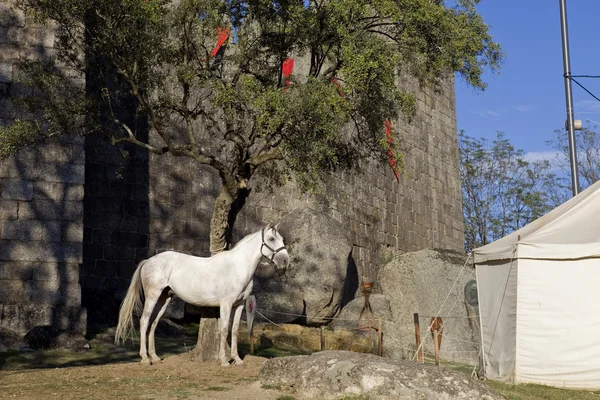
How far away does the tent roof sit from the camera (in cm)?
1345

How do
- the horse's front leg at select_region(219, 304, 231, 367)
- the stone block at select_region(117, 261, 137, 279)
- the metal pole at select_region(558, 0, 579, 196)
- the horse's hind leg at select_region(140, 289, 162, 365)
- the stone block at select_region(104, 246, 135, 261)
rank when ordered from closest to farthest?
the horse's front leg at select_region(219, 304, 231, 367) → the horse's hind leg at select_region(140, 289, 162, 365) → the metal pole at select_region(558, 0, 579, 196) → the stone block at select_region(104, 246, 135, 261) → the stone block at select_region(117, 261, 137, 279)

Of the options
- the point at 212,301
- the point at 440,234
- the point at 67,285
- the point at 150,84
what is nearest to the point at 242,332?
the point at 67,285

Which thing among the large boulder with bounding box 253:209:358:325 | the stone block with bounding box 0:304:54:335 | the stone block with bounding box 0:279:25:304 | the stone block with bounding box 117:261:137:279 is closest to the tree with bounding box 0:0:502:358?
the stone block with bounding box 0:279:25:304

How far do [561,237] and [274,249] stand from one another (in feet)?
16.9

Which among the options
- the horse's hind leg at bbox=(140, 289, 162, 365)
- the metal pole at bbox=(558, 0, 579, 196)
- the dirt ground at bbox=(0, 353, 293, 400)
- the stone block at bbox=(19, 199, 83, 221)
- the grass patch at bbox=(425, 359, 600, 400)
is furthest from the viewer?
the metal pole at bbox=(558, 0, 579, 196)

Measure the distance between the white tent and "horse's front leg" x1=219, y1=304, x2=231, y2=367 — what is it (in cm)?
496

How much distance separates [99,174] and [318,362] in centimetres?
1139

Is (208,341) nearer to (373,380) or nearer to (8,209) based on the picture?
(373,380)

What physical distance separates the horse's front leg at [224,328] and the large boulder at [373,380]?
6.29 feet

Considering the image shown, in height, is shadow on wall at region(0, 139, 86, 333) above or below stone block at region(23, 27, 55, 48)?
below

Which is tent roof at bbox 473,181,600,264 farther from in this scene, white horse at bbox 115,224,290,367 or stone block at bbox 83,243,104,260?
stone block at bbox 83,243,104,260

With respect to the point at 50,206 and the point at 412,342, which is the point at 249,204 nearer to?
A: the point at 412,342

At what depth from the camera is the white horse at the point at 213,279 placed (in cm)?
1221

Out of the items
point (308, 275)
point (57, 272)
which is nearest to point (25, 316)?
point (57, 272)
